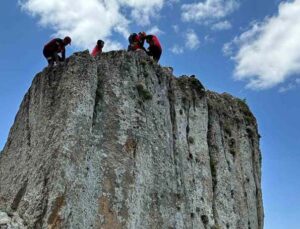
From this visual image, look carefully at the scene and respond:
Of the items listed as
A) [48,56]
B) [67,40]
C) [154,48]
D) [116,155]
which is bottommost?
[116,155]

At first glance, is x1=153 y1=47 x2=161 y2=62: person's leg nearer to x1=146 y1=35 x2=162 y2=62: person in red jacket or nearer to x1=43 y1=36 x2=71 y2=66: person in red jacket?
x1=146 y1=35 x2=162 y2=62: person in red jacket

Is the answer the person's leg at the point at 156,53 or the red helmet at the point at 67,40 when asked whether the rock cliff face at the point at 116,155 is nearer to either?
the person's leg at the point at 156,53

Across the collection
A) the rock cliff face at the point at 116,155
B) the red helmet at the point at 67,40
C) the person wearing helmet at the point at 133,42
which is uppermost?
the person wearing helmet at the point at 133,42

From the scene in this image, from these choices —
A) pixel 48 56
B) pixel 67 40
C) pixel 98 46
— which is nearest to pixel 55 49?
pixel 48 56

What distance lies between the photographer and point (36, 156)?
23.9 m

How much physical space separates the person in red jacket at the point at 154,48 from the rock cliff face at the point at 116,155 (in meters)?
1.24

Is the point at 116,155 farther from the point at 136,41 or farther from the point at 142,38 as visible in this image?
the point at 142,38

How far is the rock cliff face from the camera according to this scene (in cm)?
2212

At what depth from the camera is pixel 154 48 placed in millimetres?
30031

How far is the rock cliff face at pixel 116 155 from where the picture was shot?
871 inches

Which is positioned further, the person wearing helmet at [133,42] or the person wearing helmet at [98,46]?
the person wearing helmet at [133,42]

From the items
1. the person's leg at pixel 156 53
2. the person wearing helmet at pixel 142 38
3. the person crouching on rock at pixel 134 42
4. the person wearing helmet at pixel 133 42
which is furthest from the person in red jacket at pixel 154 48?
the person wearing helmet at pixel 133 42

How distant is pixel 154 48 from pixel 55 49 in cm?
570

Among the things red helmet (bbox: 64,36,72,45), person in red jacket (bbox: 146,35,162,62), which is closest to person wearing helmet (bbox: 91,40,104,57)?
red helmet (bbox: 64,36,72,45)
